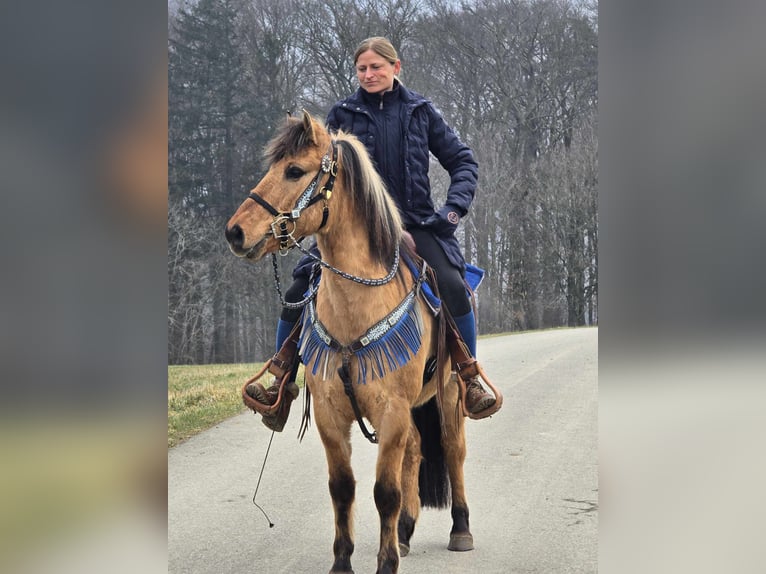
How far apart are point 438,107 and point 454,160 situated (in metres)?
14.6

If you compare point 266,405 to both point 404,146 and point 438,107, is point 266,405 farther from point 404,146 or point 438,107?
point 438,107

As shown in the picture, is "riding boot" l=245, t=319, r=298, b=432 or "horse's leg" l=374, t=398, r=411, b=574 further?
"riding boot" l=245, t=319, r=298, b=432

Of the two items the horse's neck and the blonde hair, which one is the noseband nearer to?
the horse's neck

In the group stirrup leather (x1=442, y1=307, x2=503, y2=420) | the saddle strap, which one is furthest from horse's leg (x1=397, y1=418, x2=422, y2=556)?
the saddle strap

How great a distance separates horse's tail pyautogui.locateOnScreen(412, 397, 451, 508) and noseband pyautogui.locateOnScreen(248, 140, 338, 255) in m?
1.82

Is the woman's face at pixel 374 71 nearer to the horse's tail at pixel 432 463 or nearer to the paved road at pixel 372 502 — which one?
the horse's tail at pixel 432 463

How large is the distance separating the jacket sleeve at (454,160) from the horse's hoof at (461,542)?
6.50ft

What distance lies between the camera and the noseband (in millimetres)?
3488

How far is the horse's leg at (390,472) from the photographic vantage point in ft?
12.8
